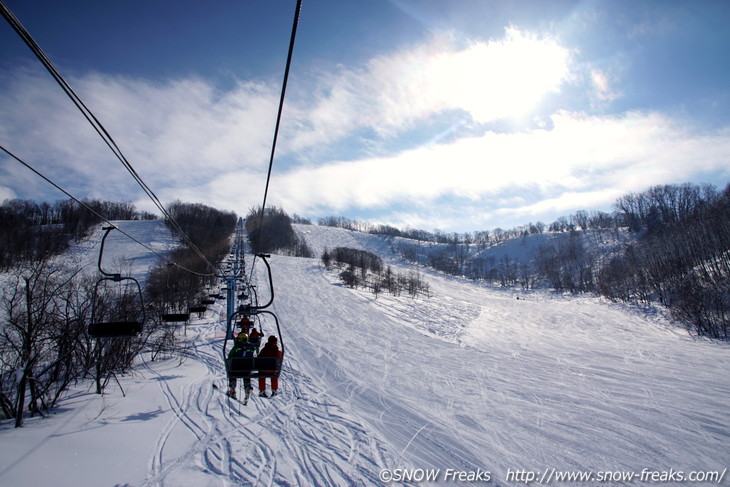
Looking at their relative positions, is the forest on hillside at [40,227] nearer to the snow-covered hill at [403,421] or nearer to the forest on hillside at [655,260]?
the snow-covered hill at [403,421]

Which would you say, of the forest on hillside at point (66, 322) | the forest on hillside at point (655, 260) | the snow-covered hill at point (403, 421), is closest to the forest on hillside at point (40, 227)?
the forest on hillside at point (66, 322)

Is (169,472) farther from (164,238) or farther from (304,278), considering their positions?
(164,238)

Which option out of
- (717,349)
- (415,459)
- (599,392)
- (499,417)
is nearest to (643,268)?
(717,349)

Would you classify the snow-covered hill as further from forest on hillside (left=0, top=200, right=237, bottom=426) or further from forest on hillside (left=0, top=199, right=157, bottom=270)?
forest on hillside (left=0, top=199, right=157, bottom=270)

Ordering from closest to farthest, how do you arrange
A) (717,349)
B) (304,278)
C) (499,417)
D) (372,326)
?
1. (499,417)
2. (717,349)
3. (372,326)
4. (304,278)

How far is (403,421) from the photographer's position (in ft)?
39.5

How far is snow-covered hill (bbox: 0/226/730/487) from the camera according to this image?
893cm

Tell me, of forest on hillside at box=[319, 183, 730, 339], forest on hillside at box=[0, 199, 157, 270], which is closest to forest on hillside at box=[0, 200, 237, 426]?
forest on hillside at box=[0, 199, 157, 270]

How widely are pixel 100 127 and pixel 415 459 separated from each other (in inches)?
422

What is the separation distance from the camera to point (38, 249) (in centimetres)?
4891

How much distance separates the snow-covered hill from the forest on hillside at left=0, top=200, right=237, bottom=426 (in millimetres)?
1073

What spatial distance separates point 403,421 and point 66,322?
14338 millimetres

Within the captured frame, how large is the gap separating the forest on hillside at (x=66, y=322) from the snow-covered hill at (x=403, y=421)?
1073mm

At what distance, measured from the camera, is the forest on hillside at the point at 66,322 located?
11945 millimetres
